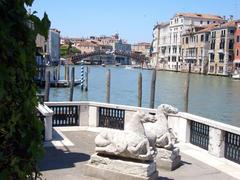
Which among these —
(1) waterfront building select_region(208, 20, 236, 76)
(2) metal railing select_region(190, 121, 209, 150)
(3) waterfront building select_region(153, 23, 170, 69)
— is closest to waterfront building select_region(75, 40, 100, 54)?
(3) waterfront building select_region(153, 23, 170, 69)

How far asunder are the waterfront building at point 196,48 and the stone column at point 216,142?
88362mm

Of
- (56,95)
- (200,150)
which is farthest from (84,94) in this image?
(200,150)

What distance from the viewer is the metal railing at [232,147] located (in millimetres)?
8727

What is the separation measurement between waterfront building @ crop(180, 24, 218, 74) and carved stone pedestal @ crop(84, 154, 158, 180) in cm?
9115

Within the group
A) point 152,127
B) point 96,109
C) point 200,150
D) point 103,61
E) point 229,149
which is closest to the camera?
point 152,127

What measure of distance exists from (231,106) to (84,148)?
101ft

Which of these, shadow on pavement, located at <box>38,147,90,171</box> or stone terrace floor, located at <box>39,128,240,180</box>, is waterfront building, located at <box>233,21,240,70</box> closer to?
stone terrace floor, located at <box>39,128,240,180</box>

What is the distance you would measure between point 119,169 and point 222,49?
86.4 m

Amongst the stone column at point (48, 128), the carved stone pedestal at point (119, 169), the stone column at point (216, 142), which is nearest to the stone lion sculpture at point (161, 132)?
the carved stone pedestal at point (119, 169)

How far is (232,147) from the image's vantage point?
8883 mm

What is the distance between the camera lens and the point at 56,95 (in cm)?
4178

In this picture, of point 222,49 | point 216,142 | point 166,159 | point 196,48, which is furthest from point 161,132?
point 196,48

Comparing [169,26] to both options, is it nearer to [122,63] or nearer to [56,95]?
[122,63]

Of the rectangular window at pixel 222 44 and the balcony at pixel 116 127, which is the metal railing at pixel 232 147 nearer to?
the balcony at pixel 116 127
